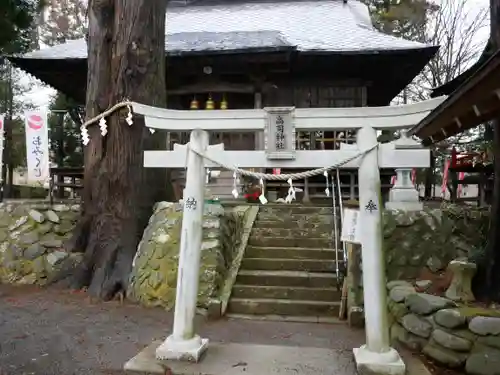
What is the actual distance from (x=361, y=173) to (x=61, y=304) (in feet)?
16.5

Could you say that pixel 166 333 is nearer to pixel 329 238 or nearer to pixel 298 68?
pixel 329 238

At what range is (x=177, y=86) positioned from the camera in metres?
12.1

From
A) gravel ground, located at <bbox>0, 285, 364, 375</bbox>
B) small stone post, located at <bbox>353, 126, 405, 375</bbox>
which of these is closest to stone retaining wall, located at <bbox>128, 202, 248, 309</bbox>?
gravel ground, located at <bbox>0, 285, 364, 375</bbox>

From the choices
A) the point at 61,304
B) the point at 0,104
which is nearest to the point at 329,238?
the point at 61,304

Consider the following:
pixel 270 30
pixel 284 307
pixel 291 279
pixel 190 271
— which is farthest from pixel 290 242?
pixel 270 30

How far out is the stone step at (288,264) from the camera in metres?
7.20

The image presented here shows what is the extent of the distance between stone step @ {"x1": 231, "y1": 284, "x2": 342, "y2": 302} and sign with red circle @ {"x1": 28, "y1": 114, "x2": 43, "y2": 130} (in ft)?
17.6

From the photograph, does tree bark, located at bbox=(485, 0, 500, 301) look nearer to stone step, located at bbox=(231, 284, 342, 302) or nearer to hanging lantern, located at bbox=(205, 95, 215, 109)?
stone step, located at bbox=(231, 284, 342, 302)

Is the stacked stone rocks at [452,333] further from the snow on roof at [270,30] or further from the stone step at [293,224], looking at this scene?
the snow on roof at [270,30]

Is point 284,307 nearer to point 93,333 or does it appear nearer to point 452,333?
point 452,333

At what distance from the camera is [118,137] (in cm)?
746

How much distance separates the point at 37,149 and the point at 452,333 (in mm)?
7941

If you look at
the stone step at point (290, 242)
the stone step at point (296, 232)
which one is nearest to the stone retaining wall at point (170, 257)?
the stone step at point (290, 242)

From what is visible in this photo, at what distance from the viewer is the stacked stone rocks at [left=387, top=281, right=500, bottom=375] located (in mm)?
4336
